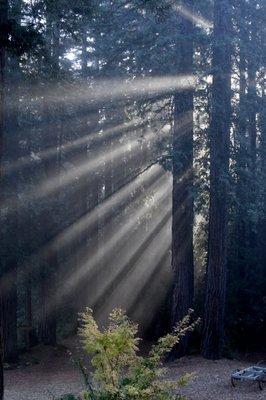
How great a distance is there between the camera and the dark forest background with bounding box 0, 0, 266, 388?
47.5ft

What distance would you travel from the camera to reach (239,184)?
50.7 feet

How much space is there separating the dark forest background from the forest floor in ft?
2.87

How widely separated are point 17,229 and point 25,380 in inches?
196

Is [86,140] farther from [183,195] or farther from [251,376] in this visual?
[251,376]

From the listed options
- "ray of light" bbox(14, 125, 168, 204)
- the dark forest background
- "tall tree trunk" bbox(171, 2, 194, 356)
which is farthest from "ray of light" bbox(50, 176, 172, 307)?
"tall tree trunk" bbox(171, 2, 194, 356)

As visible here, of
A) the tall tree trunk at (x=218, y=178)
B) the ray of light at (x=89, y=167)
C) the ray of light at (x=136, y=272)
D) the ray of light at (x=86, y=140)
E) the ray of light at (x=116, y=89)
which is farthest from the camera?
the ray of light at (x=136, y=272)

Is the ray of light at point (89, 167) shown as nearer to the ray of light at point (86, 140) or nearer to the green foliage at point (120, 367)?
the ray of light at point (86, 140)

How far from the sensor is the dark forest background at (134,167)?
1448cm

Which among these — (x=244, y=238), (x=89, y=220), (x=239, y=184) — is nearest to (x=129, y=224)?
(x=89, y=220)

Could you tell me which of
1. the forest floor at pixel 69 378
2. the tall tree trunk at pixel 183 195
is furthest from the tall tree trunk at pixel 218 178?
the forest floor at pixel 69 378

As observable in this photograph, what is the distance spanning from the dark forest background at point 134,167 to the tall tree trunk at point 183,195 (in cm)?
4

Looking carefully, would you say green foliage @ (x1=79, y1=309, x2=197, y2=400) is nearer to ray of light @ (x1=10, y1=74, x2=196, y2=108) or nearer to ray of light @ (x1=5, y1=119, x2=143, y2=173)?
ray of light @ (x1=10, y1=74, x2=196, y2=108)

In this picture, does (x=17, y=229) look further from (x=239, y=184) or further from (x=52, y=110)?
(x=239, y=184)

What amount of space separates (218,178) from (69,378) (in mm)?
6995
